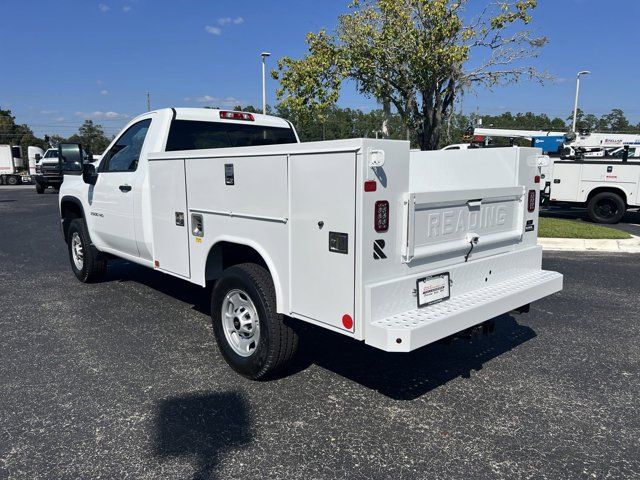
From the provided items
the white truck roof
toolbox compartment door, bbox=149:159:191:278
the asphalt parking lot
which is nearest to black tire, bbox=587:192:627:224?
the asphalt parking lot

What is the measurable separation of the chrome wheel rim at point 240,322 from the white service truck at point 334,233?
1cm

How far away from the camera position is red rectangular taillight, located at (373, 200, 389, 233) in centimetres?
311

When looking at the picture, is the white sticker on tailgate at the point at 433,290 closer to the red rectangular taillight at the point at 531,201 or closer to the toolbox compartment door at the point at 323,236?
the toolbox compartment door at the point at 323,236

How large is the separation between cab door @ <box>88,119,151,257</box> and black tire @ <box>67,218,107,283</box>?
1.29 ft

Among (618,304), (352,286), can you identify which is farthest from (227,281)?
(618,304)

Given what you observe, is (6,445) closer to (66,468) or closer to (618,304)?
(66,468)

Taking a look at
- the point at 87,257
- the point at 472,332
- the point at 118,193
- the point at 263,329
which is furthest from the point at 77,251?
the point at 472,332

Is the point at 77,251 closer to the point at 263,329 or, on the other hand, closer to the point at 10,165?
the point at 263,329

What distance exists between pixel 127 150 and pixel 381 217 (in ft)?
12.3

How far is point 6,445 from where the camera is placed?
320 cm

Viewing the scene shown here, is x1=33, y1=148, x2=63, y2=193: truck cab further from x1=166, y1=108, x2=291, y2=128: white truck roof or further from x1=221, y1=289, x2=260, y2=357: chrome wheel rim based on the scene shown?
x1=221, y1=289, x2=260, y2=357: chrome wheel rim

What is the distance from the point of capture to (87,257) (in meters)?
6.85

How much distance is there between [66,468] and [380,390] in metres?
2.16

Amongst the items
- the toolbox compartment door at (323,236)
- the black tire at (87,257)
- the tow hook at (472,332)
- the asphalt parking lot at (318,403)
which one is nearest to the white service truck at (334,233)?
the toolbox compartment door at (323,236)
